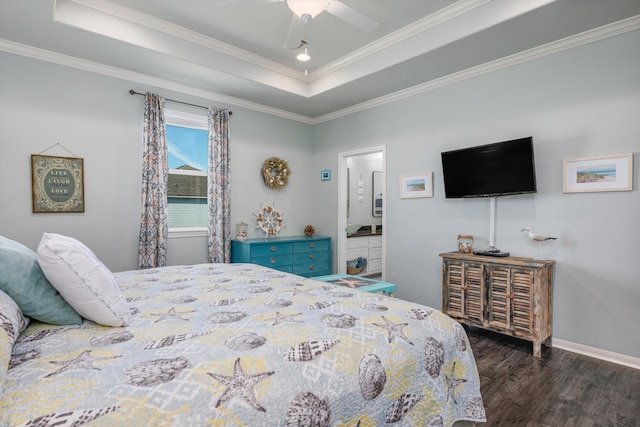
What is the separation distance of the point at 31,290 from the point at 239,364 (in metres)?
0.90

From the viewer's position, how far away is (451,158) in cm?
363

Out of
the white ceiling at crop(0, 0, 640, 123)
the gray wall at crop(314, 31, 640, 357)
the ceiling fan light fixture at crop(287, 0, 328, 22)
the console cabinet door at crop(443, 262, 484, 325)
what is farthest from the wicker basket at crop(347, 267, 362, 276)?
the ceiling fan light fixture at crop(287, 0, 328, 22)

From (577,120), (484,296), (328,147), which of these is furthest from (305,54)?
(484,296)

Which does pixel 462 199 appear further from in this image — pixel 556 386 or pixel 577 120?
pixel 556 386

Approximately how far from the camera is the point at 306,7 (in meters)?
2.46

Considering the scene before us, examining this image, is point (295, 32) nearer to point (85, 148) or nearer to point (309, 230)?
point (85, 148)

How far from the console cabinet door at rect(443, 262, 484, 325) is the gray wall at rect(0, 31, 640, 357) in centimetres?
43

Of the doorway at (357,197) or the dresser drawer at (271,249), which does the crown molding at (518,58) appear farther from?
the dresser drawer at (271,249)

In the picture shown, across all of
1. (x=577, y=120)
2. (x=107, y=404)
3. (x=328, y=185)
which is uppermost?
(x=577, y=120)

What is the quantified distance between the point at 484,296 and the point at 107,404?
10.2 feet

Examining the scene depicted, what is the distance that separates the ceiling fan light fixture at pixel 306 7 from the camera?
2.43 m

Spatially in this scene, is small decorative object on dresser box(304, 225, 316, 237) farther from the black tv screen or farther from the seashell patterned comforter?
the seashell patterned comforter

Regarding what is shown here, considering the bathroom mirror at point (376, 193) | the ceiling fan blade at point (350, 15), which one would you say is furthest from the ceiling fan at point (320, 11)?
the bathroom mirror at point (376, 193)

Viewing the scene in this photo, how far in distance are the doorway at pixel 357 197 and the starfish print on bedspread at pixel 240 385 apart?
3.61 m
